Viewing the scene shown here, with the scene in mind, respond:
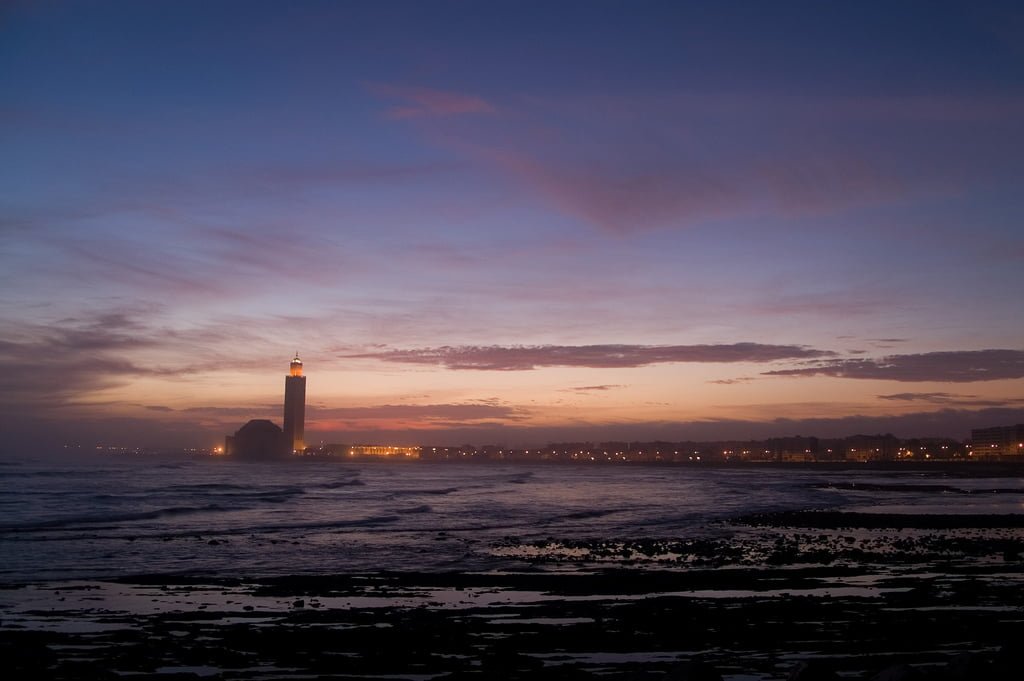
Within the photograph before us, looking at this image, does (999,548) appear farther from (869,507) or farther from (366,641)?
(869,507)

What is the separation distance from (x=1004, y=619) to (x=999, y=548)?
48.4 ft

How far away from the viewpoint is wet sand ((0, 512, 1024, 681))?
12.9m

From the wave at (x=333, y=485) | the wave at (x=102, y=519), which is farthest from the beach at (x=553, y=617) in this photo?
the wave at (x=333, y=485)

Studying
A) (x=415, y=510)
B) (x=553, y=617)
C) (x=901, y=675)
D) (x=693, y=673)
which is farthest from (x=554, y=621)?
(x=415, y=510)

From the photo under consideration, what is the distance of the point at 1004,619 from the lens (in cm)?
1608

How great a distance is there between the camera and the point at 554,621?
1655cm

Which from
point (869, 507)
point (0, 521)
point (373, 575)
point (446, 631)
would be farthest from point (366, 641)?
point (869, 507)

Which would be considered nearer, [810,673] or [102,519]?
[810,673]

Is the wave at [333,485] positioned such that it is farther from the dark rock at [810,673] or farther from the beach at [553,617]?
the dark rock at [810,673]

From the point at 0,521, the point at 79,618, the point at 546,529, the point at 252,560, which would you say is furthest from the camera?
the point at 0,521

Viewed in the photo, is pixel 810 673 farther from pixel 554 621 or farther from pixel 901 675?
pixel 554 621

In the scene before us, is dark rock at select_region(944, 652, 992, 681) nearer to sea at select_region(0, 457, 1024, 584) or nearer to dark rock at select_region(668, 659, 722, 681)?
dark rock at select_region(668, 659, 722, 681)

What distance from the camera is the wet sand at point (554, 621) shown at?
1287cm

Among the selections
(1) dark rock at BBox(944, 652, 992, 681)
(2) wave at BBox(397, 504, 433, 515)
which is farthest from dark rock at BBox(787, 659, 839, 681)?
(2) wave at BBox(397, 504, 433, 515)
